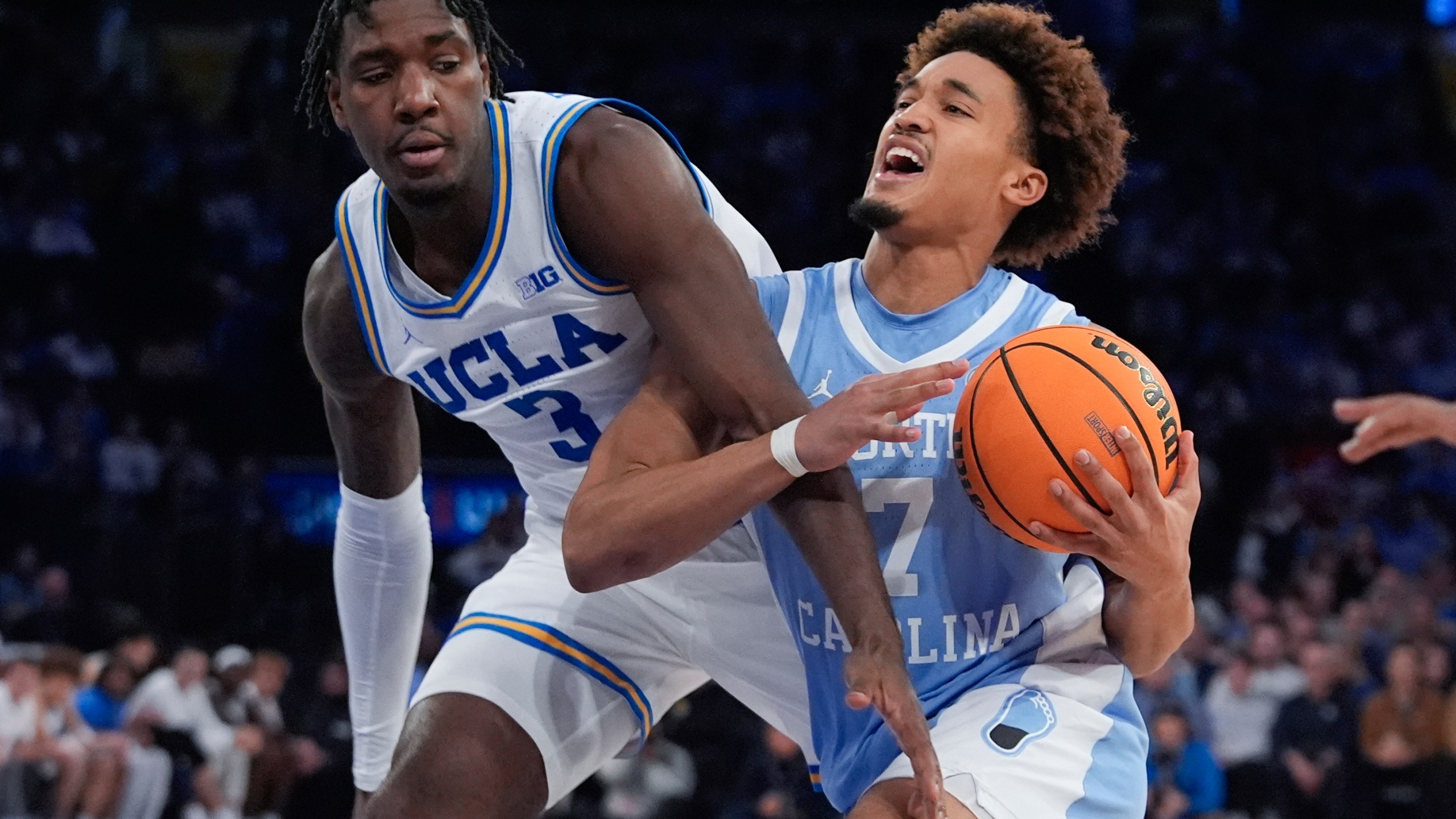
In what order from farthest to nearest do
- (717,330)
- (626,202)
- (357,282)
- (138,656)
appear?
1. (138,656)
2. (357,282)
3. (626,202)
4. (717,330)

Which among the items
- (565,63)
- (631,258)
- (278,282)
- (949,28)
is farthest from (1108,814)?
(565,63)

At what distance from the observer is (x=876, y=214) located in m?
3.17

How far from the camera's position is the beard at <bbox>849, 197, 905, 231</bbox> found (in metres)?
3.17

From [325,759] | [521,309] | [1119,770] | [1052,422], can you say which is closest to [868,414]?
[1052,422]

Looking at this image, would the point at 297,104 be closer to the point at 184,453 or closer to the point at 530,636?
the point at 530,636

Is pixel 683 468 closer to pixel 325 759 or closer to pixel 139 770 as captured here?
pixel 325 759

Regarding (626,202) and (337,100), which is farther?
(337,100)

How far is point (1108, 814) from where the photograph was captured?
2885mm

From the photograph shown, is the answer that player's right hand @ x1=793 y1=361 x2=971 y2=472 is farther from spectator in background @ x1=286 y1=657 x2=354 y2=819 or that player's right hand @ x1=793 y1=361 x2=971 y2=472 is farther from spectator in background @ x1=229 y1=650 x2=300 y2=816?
spectator in background @ x1=229 y1=650 x2=300 y2=816

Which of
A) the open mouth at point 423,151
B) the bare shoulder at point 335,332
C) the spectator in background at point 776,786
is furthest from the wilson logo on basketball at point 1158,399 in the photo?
the spectator in background at point 776,786

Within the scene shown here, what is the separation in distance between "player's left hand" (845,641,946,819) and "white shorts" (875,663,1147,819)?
0.12m

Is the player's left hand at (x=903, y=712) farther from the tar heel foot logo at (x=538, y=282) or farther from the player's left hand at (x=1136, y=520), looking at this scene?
the tar heel foot logo at (x=538, y=282)

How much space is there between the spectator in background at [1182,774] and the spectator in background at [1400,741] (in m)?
0.74

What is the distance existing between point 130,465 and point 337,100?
840 cm
